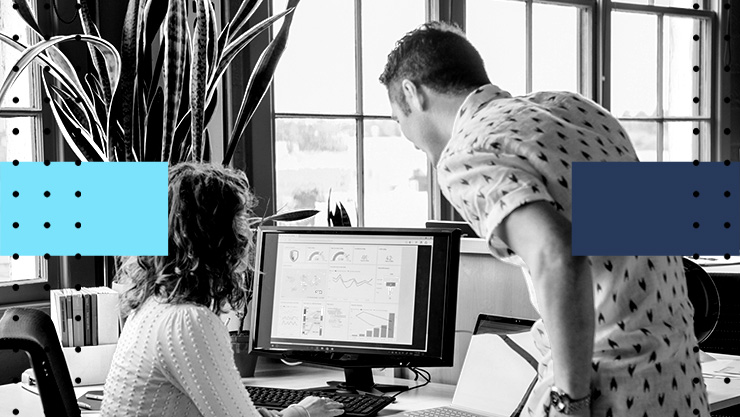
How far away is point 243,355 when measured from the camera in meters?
2.29

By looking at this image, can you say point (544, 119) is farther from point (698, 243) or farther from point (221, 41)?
point (221, 41)

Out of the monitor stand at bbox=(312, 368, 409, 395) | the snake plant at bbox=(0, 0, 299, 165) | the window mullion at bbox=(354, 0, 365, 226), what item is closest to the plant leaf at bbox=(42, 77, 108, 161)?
the snake plant at bbox=(0, 0, 299, 165)

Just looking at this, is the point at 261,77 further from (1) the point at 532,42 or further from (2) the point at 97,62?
(1) the point at 532,42

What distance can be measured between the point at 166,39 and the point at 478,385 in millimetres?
1198

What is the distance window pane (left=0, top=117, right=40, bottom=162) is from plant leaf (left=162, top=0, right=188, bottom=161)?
1.41 feet

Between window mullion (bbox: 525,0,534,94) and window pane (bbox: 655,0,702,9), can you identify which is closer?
window mullion (bbox: 525,0,534,94)

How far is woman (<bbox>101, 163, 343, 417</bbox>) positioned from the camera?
5.09 ft

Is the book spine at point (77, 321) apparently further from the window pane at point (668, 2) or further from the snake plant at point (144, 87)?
the window pane at point (668, 2)

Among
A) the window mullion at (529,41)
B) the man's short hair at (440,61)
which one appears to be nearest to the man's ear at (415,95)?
the man's short hair at (440,61)

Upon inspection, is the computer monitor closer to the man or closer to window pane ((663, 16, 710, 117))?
the man

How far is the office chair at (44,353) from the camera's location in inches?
44.3

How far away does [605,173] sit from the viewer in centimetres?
101

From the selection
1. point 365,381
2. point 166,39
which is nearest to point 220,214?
point 365,381

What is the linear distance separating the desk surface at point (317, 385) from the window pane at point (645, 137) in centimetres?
239
